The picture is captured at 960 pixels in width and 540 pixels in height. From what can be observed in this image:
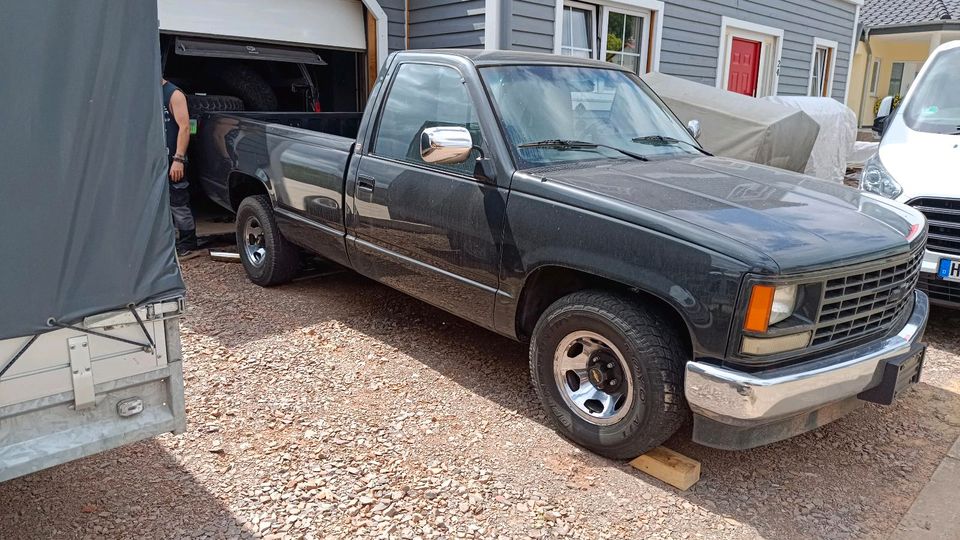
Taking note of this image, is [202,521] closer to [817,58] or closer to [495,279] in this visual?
[495,279]

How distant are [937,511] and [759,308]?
4.39ft

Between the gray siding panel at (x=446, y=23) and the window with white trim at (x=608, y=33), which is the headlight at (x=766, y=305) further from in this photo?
the window with white trim at (x=608, y=33)

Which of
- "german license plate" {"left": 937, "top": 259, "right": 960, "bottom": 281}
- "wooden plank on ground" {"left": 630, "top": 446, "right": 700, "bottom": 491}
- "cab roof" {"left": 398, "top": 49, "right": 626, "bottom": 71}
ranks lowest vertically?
"wooden plank on ground" {"left": 630, "top": 446, "right": 700, "bottom": 491}

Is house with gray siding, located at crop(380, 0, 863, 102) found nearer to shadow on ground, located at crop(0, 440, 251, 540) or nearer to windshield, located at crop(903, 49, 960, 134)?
windshield, located at crop(903, 49, 960, 134)

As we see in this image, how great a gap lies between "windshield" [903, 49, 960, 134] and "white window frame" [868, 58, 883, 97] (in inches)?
714

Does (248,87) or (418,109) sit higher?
(248,87)

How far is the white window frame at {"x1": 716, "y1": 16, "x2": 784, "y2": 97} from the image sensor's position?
1184 centimetres

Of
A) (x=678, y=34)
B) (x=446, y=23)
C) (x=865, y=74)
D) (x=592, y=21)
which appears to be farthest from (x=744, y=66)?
(x=865, y=74)

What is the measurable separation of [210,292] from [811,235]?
4.49m

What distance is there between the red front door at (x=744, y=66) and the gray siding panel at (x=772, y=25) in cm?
45

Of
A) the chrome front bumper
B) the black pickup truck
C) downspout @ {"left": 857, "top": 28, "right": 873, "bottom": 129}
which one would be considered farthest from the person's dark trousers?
downspout @ {"left": 857, "top": 28, "right": 873, "bottom": 129}

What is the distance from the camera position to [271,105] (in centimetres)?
920

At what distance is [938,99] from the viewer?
5.89 metres

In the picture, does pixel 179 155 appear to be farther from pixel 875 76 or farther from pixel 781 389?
pixel 875 76
